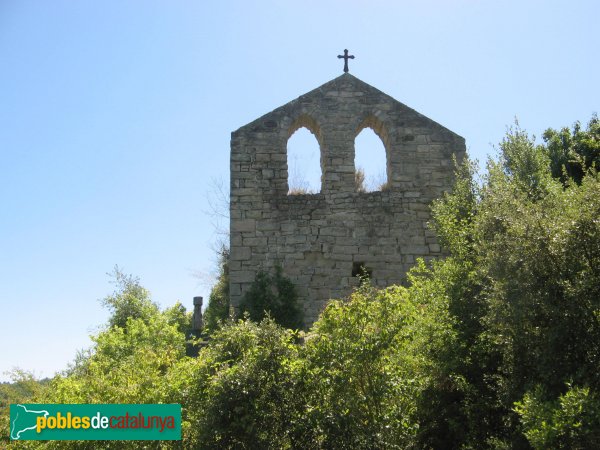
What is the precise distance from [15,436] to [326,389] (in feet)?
12.3

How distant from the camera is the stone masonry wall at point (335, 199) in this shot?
11180 mm

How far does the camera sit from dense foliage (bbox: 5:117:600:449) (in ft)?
16.6

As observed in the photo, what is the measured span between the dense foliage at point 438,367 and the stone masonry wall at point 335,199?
3882 millimetres

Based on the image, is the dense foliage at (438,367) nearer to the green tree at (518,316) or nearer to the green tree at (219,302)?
the green tree at (518,316)

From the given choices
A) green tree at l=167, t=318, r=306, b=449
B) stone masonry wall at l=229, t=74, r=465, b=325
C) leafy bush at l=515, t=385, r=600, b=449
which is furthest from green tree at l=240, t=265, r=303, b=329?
leafy bush at l=515, t=385, r=600, b=449

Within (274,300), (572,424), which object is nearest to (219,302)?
(274,300)

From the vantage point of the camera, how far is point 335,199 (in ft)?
37.9

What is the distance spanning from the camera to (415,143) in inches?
472

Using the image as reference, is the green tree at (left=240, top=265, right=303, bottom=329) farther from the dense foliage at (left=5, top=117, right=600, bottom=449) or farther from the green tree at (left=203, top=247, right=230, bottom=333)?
the dense foliage at (left=5, top=117, right=600, bottom=449)

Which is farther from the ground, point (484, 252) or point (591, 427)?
Answer: point (484, 252)

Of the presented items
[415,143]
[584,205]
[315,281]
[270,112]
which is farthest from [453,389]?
[270,112]

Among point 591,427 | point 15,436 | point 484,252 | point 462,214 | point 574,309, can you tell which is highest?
point 462,214

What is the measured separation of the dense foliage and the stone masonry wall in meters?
3.88

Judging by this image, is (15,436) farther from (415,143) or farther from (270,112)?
(415,143)
